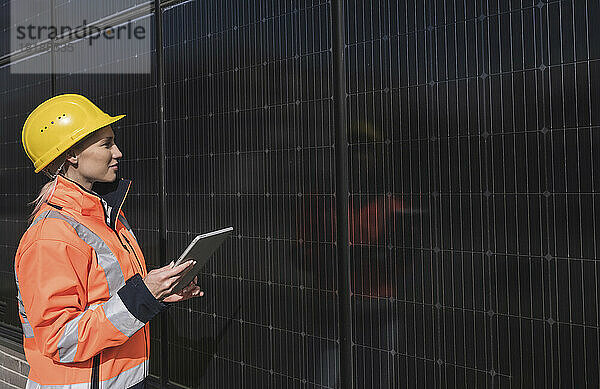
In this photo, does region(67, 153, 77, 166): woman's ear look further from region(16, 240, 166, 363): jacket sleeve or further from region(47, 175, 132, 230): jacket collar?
region(16, 240, 166, 363): jacket sleeve

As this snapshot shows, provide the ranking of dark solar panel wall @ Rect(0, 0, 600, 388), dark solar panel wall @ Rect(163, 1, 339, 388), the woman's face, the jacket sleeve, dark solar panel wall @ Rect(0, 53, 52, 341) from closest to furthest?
dark solar panel wall @ Rect(0, 0, 600, 388) < the jacket sleeve < the woman's face < dark solar panel wall @ Rect(163, 1, 339, 388) < dark solar panel wall @ Rect(0, 53, 52, 341)

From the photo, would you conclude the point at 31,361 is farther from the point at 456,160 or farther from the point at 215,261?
the point at 456,160

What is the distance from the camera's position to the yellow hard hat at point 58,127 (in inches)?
127

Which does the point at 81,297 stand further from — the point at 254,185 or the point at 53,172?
the point at 254,185

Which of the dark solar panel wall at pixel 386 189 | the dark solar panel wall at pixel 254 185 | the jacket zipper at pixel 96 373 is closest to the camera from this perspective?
the dark solar panel wall at pixel 386 189

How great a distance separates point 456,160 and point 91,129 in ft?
5.70

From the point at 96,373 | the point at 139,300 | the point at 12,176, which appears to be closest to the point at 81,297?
the point at 139,300

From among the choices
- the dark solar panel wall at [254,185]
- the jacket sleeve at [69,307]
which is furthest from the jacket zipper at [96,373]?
the dark solar panel wall at [254,185]

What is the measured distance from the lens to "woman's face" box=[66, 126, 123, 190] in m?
3.31

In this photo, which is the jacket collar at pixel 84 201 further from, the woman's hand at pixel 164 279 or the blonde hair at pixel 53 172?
the woman's hand at pixel 164 279

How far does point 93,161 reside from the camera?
10.9 ft

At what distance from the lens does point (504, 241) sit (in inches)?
116

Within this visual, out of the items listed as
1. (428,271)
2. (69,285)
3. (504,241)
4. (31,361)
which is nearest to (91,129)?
(69,285)

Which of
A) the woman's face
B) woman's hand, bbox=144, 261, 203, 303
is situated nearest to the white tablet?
woman's hand, bbox=144, 261, 203, 303
